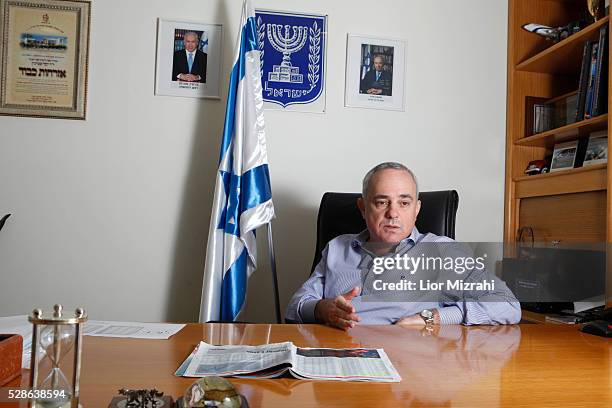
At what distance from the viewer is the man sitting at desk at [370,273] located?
5.35 feet

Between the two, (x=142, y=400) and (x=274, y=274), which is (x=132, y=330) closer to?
(x=142, y=400)

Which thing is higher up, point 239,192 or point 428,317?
point 239,192

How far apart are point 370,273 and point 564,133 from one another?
1.32 meters

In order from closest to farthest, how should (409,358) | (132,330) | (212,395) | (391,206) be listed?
(212,395)
(409,358)
(132,330)
(391,206)

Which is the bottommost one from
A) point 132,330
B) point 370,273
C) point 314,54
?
point 132,330

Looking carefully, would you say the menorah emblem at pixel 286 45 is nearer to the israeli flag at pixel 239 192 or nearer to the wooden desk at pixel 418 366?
the israeli flag at pixel 239 192

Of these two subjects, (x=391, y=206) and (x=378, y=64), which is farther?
(x=378, y=64)

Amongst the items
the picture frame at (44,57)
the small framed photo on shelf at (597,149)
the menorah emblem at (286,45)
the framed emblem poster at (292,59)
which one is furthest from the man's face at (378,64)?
the picture frame at (44,57)

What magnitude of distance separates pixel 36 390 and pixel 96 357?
0.37 metres

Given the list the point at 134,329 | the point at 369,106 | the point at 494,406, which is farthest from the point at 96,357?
the point at 369,106

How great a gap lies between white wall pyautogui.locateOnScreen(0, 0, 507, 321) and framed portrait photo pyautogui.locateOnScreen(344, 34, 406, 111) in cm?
4

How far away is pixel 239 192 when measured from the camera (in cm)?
254

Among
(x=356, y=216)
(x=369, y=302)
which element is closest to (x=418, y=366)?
(x=369, y=302)

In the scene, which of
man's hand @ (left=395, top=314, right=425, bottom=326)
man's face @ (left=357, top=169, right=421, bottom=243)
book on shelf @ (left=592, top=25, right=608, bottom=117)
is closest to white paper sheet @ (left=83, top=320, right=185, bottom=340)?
man's hand @ (left=395, top=314, right=425, bottom=326)
